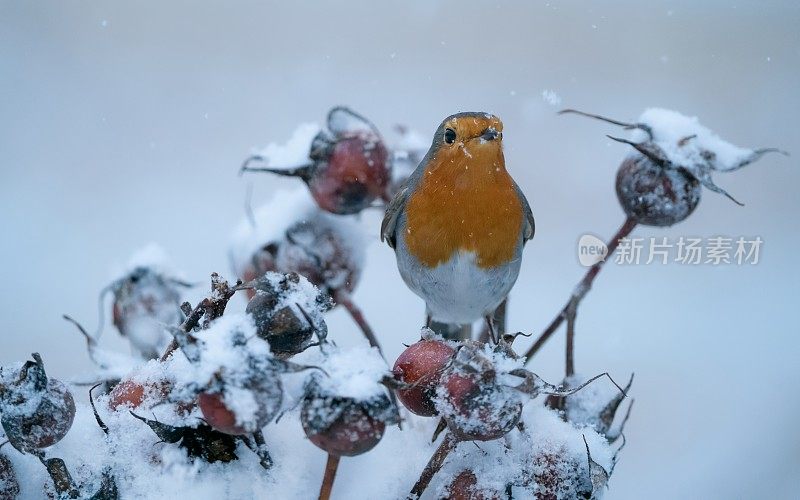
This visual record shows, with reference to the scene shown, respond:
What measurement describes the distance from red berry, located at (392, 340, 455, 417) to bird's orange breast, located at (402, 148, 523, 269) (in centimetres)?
25

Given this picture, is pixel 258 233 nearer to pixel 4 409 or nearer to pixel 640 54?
pixel 4 409

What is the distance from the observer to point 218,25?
5.22 ft

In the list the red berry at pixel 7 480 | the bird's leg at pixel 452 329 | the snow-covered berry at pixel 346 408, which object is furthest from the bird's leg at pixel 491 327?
the red berry at pixel 7 480

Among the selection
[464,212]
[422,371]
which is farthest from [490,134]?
[422,371]

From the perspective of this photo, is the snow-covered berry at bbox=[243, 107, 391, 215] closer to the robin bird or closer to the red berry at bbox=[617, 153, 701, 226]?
the robin bird

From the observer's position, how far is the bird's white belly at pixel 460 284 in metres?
0.72

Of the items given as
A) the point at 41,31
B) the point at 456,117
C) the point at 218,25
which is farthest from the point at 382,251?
the point at 41,31

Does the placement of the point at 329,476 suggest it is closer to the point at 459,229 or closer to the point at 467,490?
the point at 467,490

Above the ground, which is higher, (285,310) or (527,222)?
(527,222)

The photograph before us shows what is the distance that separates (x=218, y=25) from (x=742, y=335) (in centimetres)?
115

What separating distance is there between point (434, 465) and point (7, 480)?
0.24m

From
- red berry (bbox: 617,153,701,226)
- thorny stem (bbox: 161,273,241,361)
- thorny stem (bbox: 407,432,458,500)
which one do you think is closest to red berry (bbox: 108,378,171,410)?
thorny stem (bbox: 161,273,241,361)

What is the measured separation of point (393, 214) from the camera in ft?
2.51

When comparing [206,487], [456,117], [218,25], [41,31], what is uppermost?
[218,25]
